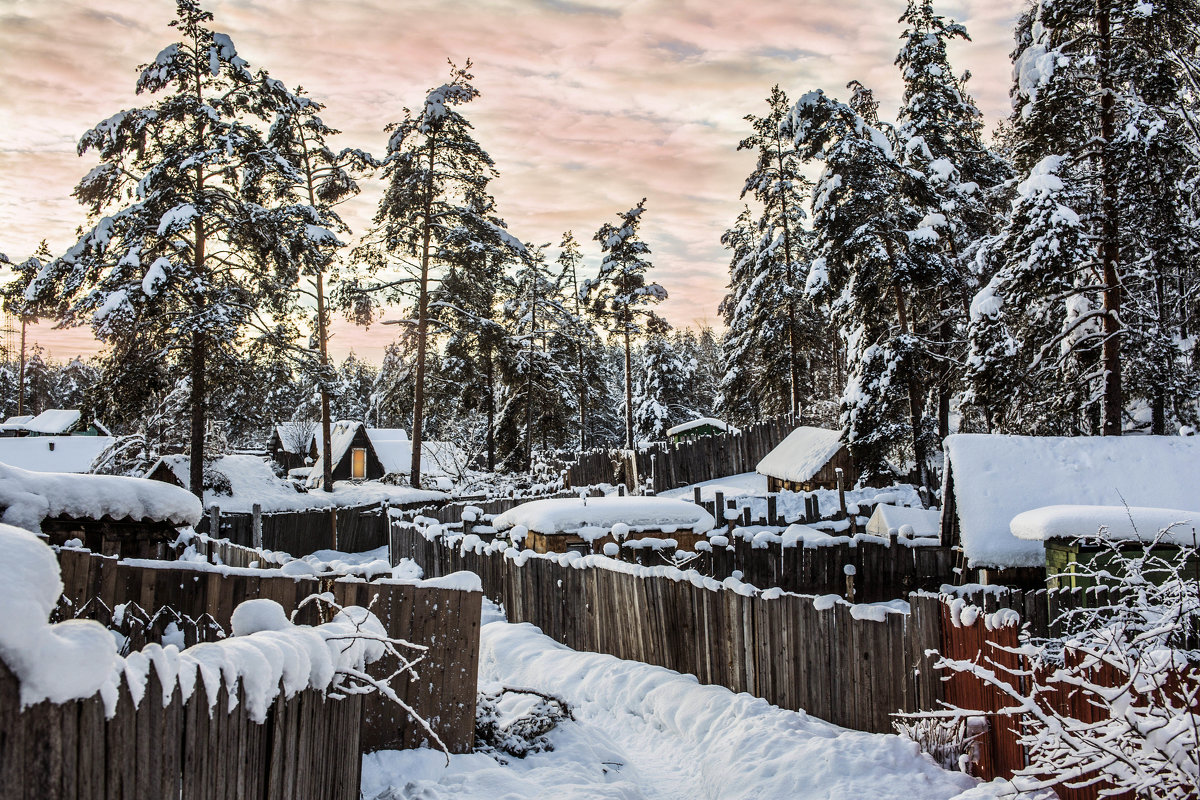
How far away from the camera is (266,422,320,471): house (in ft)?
167

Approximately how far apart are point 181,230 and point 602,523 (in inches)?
441

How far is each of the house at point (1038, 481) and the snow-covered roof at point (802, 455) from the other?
1085 cm

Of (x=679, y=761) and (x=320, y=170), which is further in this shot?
(x=320, y=170)

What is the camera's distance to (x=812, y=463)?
76.7 ft

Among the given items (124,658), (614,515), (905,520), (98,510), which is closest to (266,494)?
(614,515)

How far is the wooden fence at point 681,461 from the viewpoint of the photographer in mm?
27734

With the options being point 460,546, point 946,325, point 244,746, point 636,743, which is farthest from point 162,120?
point 946,325

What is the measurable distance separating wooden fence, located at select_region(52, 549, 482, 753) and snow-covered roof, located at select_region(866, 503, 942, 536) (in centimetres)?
1102

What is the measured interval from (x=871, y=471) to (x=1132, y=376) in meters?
7.42

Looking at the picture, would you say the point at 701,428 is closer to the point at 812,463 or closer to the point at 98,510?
the point at 812,463

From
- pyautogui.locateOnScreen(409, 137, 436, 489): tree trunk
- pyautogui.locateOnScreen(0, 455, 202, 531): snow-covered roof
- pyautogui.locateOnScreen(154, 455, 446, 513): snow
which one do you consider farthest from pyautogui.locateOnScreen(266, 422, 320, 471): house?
pyautogui.locateOnScreen(0, 455, 202, 531): snow-covered roof

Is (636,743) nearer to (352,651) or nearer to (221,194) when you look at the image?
(352,651)

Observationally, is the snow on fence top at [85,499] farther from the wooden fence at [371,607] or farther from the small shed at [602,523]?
the small shed at [602,523]

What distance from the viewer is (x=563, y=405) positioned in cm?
3594
